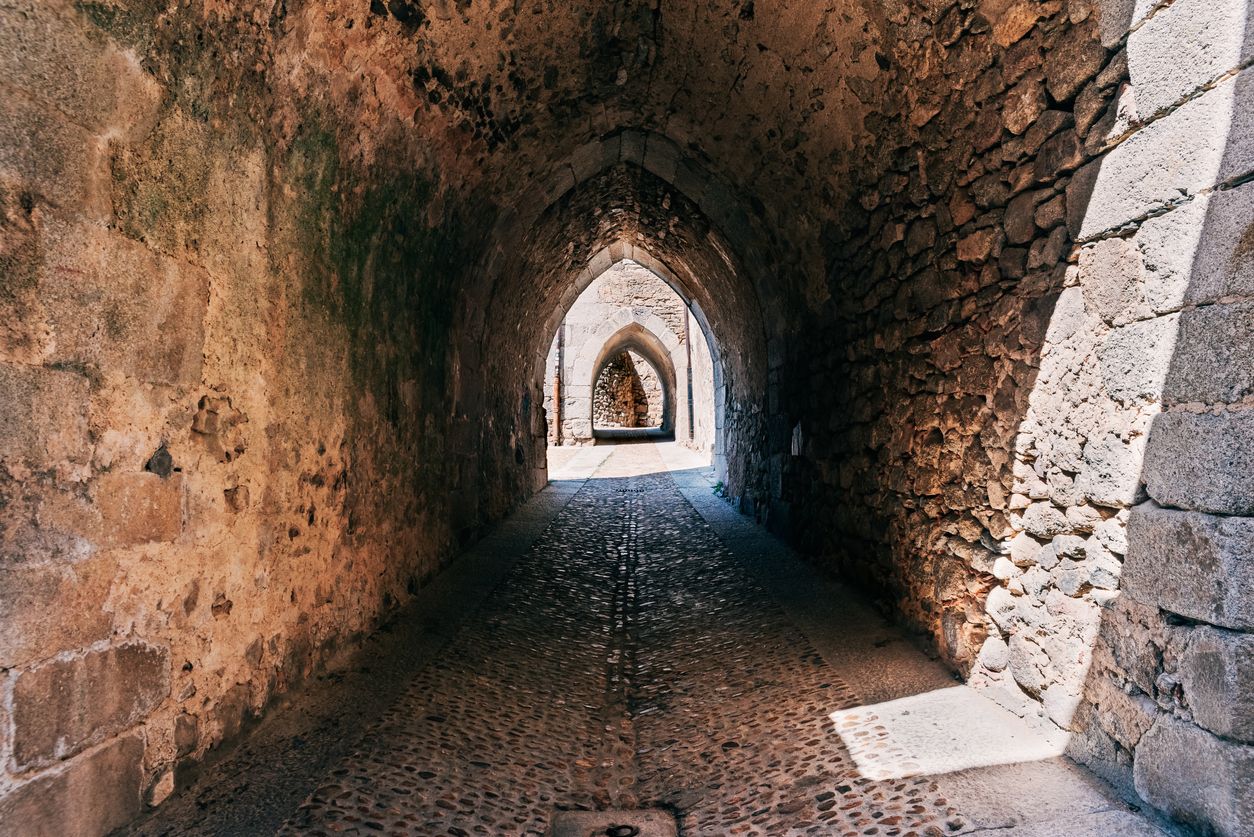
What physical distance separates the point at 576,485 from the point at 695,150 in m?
5.54

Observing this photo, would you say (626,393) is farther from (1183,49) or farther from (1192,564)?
(1192,564)

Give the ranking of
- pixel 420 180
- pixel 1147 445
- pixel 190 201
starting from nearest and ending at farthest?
pixel 1147 445
pixel 190 201
pixel 420 180

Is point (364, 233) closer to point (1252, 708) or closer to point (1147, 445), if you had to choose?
point (1147, 445)

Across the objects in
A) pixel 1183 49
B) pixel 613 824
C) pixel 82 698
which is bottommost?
pixel 613 824

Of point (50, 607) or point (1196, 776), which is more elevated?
point (50, 607)

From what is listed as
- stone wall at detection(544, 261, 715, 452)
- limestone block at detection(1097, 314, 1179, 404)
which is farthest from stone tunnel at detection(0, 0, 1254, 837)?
stone wall at detection(544, 261, 715, 452)

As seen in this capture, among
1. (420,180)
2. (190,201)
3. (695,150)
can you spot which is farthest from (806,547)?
(190,201)

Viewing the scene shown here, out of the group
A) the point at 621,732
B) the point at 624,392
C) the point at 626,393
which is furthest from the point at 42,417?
the point at 626,393

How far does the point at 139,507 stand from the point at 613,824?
147cm

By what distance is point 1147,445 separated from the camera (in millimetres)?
1932

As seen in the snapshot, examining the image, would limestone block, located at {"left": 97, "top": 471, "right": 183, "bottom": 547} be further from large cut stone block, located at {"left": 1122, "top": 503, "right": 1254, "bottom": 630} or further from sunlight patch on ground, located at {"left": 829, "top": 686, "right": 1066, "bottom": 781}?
large cut stone block, located at {"left": 1122, "top": 503, "right": 1254, "bottom": 630}

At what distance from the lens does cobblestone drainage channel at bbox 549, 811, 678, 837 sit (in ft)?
6.86

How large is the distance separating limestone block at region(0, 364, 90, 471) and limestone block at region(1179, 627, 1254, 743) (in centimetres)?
249

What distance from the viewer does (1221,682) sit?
1660 millimetres
